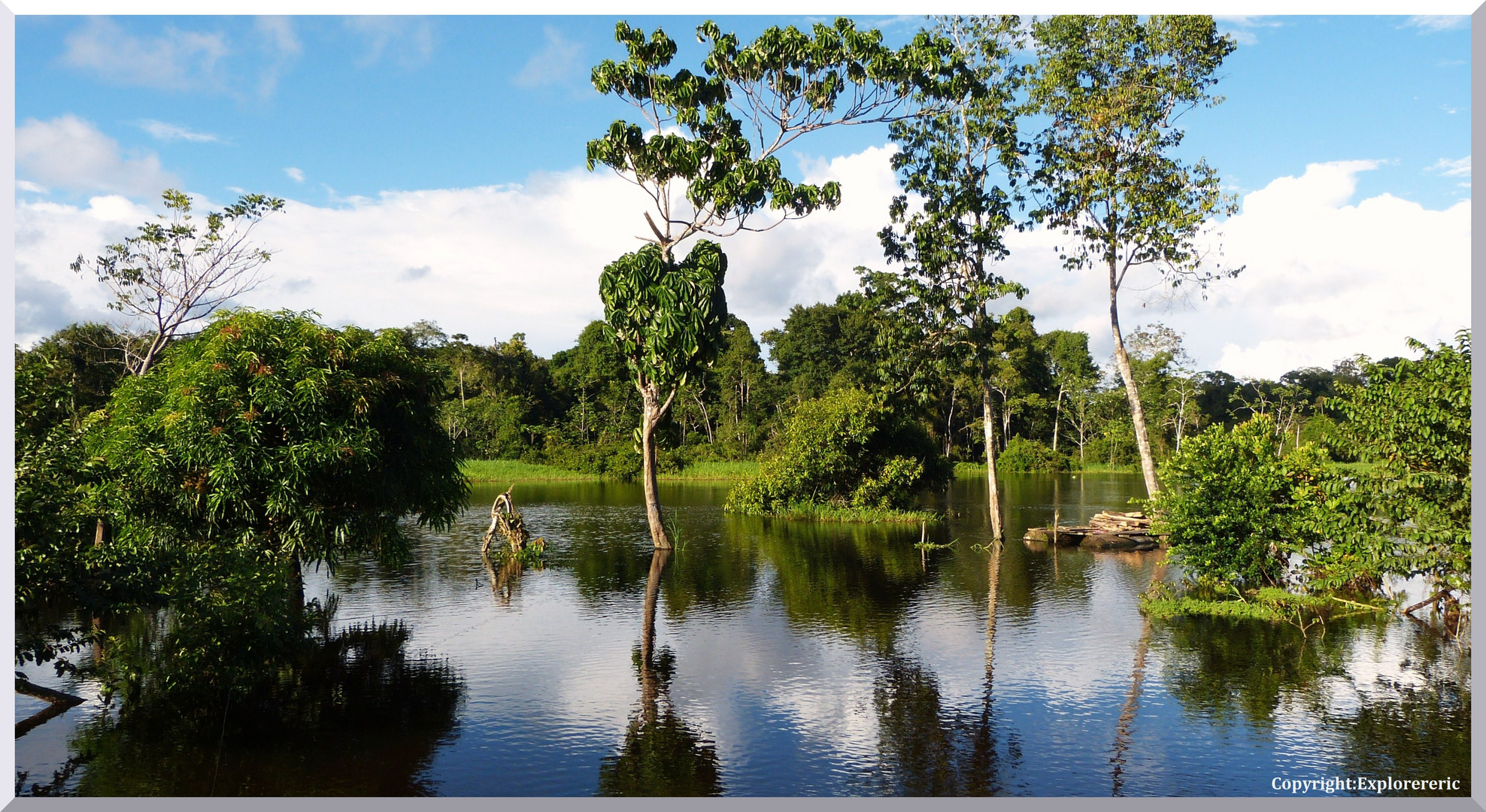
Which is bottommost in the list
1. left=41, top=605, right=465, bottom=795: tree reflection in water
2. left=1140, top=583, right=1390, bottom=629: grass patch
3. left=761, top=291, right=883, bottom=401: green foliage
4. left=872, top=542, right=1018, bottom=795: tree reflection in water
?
left=41, top=605, right=465, bottom=795: tree reflection in water

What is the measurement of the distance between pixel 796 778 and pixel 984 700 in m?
4.06

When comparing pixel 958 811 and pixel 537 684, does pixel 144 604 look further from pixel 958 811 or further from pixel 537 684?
pixel 958 811

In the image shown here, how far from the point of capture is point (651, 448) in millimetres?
29922

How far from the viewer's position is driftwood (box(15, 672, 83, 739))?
38.6ft

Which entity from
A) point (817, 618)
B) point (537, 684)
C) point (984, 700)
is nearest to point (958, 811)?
point (984, 700)

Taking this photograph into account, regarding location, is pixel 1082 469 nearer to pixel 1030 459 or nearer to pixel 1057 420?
pixel 1030 459

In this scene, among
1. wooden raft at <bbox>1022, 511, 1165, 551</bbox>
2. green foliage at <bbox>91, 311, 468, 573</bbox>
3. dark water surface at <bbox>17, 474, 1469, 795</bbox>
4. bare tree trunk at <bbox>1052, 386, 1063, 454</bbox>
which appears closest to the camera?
dark water surface at <bbox>17, 474, 1469, 795</bbox>

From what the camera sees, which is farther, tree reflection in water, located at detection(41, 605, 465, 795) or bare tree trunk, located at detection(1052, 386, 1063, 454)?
bare tree trunk, located at detection(1052, 386, 1063, 454)

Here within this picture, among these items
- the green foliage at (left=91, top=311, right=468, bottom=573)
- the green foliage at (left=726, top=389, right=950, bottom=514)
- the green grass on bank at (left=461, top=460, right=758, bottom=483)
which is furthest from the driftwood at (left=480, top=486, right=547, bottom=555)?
the green grass on bank at (left=461, top=460, right=758, bottom=483)

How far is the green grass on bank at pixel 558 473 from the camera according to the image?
209ft

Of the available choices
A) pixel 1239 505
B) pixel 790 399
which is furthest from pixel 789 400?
pixel 1239 505

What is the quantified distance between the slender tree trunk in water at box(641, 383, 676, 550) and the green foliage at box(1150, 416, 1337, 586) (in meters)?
15.2
